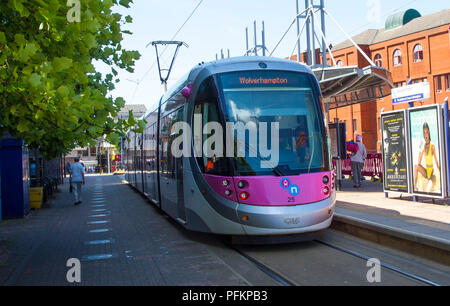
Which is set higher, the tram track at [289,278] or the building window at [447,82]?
the building window at [447,82]

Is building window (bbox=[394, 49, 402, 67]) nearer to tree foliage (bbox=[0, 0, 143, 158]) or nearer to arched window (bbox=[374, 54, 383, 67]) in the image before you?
arched window (bbox=[374, 54, 383, 67])

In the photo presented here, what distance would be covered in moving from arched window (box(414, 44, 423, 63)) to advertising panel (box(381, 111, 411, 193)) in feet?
135

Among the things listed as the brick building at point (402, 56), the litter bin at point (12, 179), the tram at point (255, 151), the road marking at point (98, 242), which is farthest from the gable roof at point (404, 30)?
the road marking at point (98, 242)

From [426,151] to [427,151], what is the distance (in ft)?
0.13

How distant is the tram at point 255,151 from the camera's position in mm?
7637

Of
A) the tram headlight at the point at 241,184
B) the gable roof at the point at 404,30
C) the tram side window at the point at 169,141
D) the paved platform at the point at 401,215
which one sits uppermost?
the gable roof at the point at 404,30

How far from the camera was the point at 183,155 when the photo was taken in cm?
897

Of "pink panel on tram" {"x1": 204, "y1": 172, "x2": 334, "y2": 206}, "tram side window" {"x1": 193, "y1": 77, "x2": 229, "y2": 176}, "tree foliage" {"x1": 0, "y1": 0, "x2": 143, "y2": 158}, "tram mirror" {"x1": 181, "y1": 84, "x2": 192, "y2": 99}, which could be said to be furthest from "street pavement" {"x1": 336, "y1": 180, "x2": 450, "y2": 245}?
"tree foliage" {"x1": 0, "y1": 0, "x2": 143, "y2": 158}

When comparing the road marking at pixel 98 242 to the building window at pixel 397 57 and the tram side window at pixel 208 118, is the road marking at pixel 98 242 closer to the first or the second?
the tram side window at pixel 208 118

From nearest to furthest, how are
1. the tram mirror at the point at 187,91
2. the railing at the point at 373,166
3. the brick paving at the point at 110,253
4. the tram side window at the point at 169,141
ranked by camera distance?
the brick paving at the point at 110,253 < the tram mirror at the point at 187,91 < the tram side window at the point at 169,141 < the railing at the point at 373,166

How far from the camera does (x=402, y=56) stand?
170 ft

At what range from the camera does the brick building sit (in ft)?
155

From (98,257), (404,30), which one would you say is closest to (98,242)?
(98,257)
